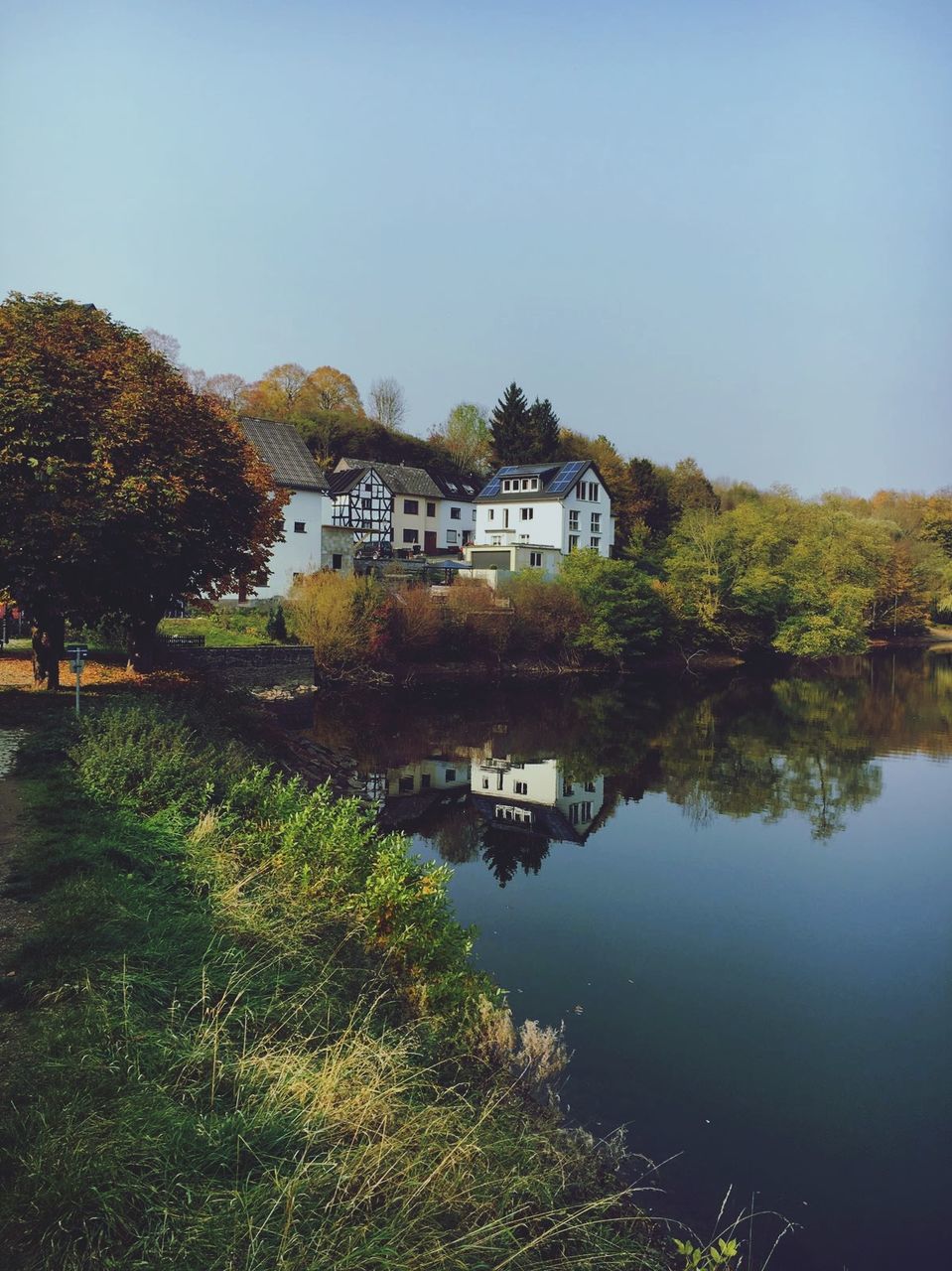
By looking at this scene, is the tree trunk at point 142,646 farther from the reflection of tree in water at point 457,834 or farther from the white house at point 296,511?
the white house at point 296,511

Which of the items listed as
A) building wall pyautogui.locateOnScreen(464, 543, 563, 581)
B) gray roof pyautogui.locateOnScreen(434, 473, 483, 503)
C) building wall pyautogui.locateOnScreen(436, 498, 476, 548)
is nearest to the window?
building wall pyautogui.locateOnScreen(464, 543, 563, 581)

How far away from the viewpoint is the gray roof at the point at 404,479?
63.1m

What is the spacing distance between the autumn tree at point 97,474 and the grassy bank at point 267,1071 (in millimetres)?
8237

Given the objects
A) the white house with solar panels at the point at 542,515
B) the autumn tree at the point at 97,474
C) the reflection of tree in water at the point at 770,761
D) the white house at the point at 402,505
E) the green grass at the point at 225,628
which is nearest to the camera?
the autumn tree at the point at 97,474

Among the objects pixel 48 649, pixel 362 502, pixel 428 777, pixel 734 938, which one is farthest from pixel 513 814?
pixel 362 502

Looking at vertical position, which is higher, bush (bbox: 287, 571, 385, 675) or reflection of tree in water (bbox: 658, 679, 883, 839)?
bush (bbox: 287, 571, 385, 675)

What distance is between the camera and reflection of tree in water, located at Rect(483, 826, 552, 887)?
15.9m

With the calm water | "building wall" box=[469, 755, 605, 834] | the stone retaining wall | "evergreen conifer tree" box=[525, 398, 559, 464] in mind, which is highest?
"evergreen conifer tree" box=[525, 398, 559, 464]

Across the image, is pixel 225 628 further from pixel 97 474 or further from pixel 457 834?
pixel 457 834

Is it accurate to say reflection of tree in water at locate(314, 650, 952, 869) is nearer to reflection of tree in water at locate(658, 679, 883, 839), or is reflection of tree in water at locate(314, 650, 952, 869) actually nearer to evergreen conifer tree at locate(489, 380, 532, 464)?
reflection of tree in water at locate(658, 679, 883, 839)

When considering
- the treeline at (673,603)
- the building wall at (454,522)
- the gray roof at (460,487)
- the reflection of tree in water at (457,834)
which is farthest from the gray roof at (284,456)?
the reflection of tree in water at (457,834)

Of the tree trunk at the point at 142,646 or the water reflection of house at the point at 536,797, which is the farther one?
the tree trunk at the point at 142,646

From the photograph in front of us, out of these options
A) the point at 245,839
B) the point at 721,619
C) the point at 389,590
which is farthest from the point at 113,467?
the point at 721,619

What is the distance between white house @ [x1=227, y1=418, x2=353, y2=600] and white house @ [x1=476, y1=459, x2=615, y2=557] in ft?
45.3
